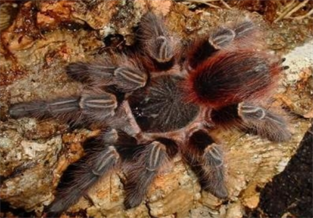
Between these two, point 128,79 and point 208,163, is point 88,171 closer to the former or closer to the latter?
point 128,79

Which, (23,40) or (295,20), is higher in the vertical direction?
(23,40)

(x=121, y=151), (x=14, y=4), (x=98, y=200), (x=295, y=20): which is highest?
(x=14, y=4)

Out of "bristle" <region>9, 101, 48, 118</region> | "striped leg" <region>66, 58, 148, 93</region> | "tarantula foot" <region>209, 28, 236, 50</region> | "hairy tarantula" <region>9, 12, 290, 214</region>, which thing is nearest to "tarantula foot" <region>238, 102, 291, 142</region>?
"hairy tarantula" <region>9, 12, 290, 214</region>

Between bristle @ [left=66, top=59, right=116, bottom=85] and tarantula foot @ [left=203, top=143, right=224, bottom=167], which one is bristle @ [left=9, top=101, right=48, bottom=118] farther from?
tarantula foot @ [left=203, top=143, right=224, bottom=167]

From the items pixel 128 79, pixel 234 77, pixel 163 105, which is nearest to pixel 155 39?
pixel 128 79

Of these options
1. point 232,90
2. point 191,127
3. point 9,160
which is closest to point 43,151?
point 9,160

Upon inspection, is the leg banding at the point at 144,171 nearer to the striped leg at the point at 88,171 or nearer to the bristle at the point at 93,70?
the striped leg at the point at 88,171

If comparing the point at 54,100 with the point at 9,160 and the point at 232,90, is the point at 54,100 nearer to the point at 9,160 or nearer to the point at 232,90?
the point at 9,160

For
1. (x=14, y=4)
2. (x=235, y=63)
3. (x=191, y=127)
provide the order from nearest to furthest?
1. (x=235, y=63)
2. (x=191, y=127)
3. (x=14, y=4)
